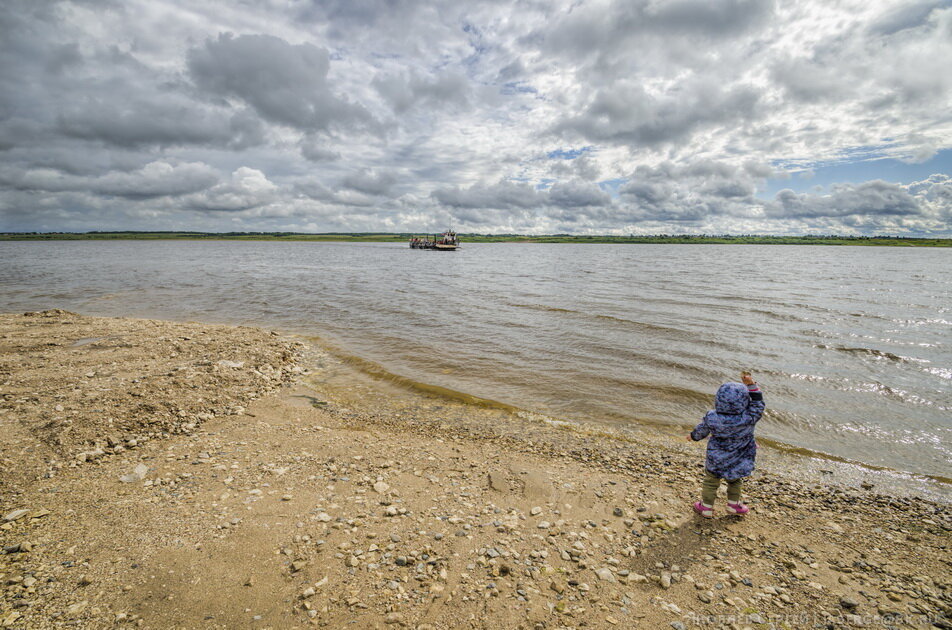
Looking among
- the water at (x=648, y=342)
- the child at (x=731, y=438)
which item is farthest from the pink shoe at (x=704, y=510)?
the water at (x=648, y=342)

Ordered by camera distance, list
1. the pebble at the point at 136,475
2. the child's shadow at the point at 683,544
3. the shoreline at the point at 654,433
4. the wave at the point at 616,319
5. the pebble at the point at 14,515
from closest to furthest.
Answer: the pebble at the point at 14,515, the child's shadow at the point at 683,544, the pebble at the point at 136,475, the shoreline at the point at 654,433, the wave at the point at 616,319

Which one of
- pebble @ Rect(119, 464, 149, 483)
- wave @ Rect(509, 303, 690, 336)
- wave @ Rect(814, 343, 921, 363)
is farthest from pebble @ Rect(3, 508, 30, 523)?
wave @ Rect(814, 343, 921, 363)

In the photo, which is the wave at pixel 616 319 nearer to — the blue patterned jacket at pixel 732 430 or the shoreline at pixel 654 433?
the shoreline at pixel 654 433

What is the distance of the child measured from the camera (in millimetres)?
6996

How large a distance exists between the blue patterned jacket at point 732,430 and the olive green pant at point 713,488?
125mm

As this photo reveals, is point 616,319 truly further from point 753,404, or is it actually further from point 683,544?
point 683,544

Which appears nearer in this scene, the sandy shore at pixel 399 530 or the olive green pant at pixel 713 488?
the sandy shore at pixel 399 530

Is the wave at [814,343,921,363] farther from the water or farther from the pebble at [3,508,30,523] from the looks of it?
the pebble at [3,508,30,523]

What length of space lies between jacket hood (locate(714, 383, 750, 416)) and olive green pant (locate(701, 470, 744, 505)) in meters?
1.29

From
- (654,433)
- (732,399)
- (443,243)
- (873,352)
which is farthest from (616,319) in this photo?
(443,243)

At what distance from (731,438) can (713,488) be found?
40.5 inches

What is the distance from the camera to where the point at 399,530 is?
6375 millimetres

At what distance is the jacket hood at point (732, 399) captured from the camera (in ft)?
22.9

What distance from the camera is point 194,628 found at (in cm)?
452
